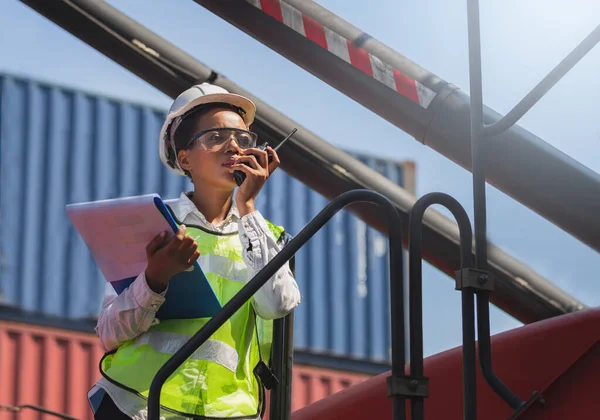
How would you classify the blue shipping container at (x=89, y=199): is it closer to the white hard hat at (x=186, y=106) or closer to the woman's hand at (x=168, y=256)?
the white hard hat at (x=186, y=106)

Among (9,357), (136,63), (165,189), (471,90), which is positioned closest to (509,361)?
(471,90)

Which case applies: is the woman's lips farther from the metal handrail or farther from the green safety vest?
the metal handrail

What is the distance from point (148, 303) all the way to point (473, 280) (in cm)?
91

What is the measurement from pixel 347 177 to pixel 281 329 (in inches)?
46.7

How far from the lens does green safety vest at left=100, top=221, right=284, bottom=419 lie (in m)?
2.94

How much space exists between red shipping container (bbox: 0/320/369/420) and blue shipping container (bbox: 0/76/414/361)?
43 centimetres

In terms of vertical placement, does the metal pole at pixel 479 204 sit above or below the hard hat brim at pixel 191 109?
below

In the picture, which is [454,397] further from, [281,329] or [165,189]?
[165,189]

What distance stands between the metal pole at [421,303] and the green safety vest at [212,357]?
696mm

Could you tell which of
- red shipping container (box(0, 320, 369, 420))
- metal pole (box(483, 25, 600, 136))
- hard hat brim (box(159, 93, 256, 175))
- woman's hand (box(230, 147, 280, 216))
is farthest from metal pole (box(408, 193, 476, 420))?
red shipping container (box(0, 320, 369, 420))

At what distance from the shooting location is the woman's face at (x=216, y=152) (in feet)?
10.7

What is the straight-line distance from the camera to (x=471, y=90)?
9.02 feet

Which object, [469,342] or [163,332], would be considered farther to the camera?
[163,332]

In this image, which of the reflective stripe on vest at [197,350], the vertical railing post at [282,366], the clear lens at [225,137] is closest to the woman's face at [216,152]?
the clear lens at [225,137]
